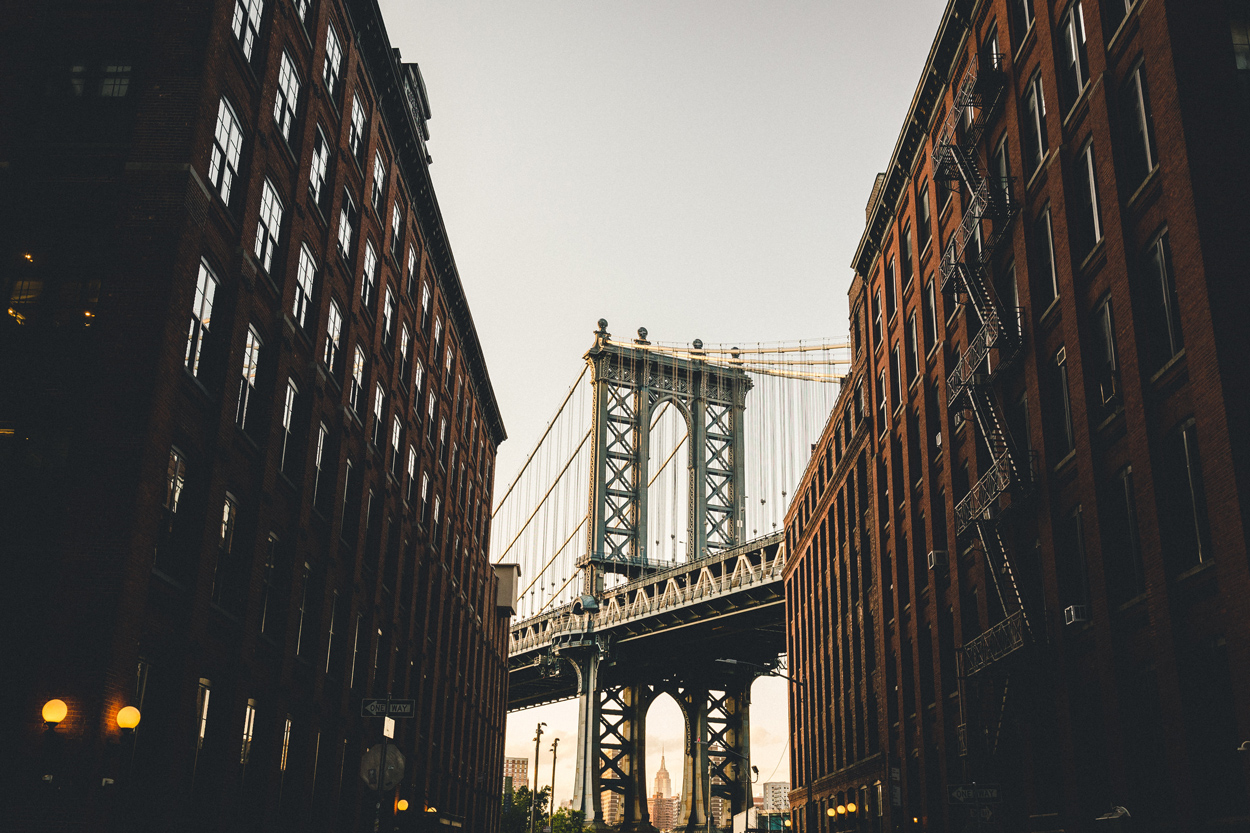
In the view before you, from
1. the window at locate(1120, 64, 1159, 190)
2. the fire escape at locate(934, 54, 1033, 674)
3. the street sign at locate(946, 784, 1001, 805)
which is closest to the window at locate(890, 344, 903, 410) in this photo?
the fire escape at locate(934, 54, 1033, 674)

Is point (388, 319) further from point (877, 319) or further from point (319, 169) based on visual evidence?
point (877, 319)

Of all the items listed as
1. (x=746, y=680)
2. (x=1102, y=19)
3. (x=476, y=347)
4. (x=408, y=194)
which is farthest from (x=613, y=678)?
(x=1102, y=19)

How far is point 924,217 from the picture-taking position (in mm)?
40438

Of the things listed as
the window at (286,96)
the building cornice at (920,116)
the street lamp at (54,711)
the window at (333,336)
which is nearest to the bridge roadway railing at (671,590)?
the building cornice at (920,116)

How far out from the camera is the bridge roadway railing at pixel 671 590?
256 ft

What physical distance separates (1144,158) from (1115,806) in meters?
12.5

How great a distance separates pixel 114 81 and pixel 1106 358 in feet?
68.0

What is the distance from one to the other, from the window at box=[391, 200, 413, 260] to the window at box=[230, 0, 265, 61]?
555 inches

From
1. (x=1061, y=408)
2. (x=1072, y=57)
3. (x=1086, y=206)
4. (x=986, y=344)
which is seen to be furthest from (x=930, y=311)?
(x=1086, y=206)

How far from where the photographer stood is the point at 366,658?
3531 cm

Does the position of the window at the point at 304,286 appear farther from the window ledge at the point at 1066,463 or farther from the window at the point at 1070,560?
the window at the point at 1070,560

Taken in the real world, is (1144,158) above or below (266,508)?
above

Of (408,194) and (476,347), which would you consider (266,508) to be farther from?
(476,347)

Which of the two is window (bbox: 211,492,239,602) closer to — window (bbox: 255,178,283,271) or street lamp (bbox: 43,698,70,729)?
window (bbox: 255,178,283,271)
